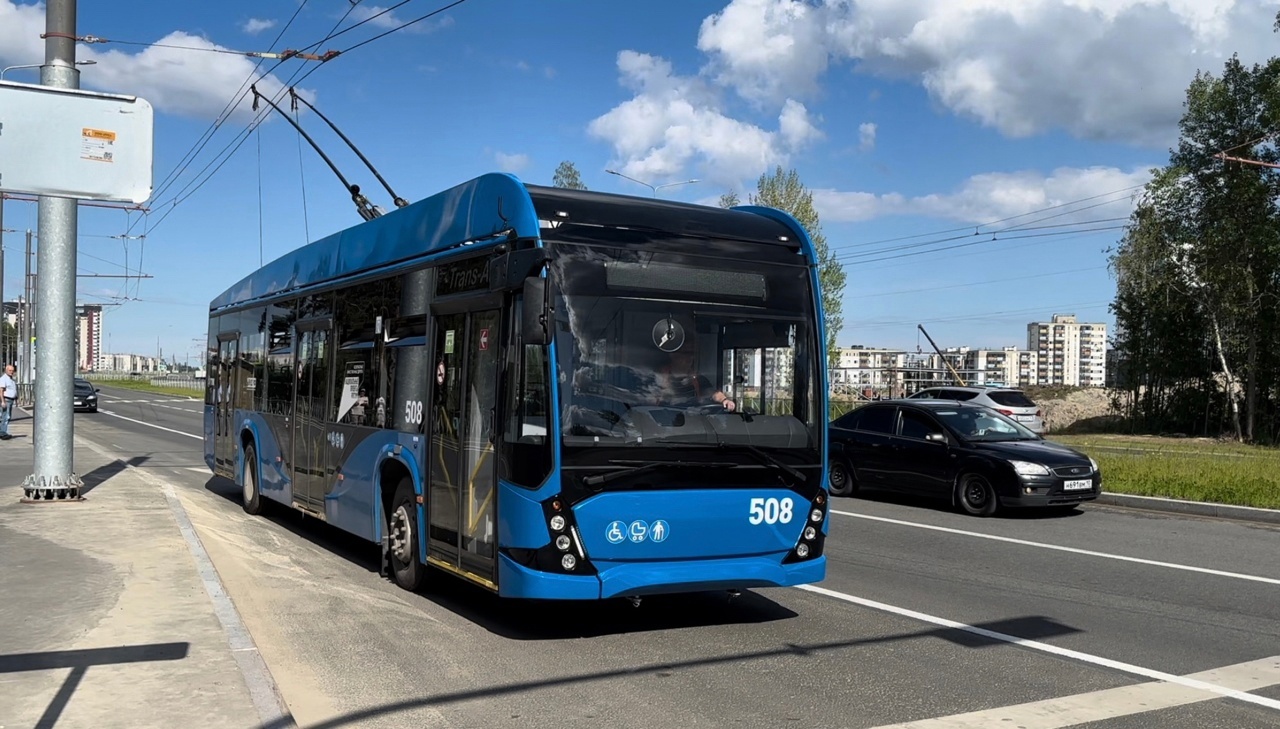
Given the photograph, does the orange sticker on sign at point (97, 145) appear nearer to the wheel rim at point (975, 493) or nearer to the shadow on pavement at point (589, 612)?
the shadow on pavement at point (589, 612)

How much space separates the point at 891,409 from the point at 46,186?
13518 millimetres

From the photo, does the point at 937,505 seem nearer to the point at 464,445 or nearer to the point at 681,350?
the point at 681,350

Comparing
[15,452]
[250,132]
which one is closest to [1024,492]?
[250,132]

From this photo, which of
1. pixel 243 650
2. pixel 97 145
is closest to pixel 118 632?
pixel 243 650

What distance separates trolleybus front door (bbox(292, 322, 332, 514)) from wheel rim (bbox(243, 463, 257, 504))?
2.31m

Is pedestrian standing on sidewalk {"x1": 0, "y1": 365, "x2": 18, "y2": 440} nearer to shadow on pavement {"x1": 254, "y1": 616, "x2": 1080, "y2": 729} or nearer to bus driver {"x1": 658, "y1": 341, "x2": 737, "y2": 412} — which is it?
bus driver {"x1": 658, "y1": 341, "x2": 737, "y2": 412}

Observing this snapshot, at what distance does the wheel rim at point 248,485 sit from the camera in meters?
14.2

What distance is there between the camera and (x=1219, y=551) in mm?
11781

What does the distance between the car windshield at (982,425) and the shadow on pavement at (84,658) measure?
38.0 feet

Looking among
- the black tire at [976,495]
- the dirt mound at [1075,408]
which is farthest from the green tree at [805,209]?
the black tire at [976,495]

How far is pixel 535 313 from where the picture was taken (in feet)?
22.1

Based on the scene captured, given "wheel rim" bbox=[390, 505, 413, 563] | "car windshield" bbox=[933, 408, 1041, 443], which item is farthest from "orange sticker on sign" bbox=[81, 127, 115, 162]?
"car windshield" bbox=[933, 408, 1041, 443]

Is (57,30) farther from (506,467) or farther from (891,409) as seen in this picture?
(891,409)

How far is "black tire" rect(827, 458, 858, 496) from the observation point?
17.4m
